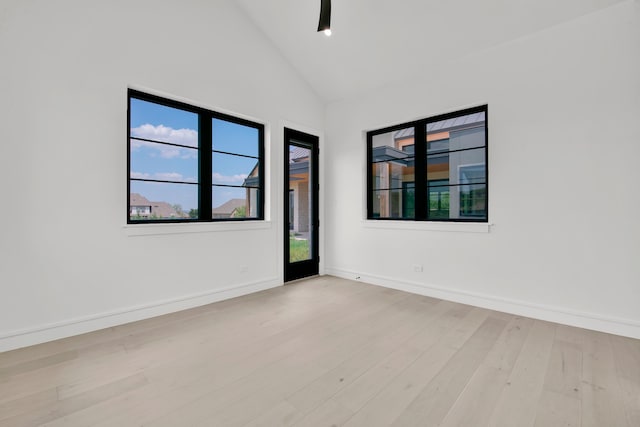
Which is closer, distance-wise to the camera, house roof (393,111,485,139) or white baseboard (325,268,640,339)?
white baseboard (325,268,640,339)

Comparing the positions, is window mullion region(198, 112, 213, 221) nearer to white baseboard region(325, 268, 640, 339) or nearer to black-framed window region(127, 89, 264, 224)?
black-framed window region(127, 89, 264, 224)

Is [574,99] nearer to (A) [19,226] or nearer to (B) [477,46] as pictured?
(B) [477,46]

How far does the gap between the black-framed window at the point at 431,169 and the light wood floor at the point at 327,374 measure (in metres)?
1.42

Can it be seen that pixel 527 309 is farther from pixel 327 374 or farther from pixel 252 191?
pixel 252 191

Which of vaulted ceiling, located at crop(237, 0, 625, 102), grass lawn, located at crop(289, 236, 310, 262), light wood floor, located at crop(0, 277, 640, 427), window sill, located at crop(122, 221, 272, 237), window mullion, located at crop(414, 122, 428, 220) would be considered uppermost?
vaulted ceiling, located at crop(237, 0, 625, 102)

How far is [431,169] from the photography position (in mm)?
4066

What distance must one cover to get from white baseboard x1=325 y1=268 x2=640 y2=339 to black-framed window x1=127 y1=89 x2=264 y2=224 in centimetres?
233

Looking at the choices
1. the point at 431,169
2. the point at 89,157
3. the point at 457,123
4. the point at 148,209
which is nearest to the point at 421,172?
the point at 431,169

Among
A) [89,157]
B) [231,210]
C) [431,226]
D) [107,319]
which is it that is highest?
[89,157]

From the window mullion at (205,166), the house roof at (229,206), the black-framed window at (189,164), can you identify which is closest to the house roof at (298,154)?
the black-framed window at (189,164)

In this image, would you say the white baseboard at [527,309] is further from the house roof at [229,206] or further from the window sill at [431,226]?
→ the house roof at [229,206]

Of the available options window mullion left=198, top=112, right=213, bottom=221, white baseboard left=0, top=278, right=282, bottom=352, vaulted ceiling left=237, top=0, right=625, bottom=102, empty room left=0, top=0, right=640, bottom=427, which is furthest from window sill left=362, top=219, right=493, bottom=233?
window mullion left=198, top=112, right=213, bottom=221

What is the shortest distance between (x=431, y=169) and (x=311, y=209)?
2022 mm

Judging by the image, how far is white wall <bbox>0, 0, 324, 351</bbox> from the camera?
8.04 feet
